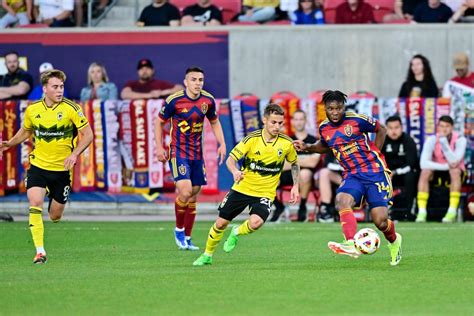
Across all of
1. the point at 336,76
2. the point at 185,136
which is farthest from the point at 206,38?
the point at 185,136

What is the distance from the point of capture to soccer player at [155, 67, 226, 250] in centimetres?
1591

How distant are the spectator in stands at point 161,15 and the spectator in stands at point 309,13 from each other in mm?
2327

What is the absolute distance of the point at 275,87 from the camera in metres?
24.2

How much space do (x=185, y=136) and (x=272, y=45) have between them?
8.38 metres


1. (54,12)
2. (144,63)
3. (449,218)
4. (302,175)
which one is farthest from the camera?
(54,12)

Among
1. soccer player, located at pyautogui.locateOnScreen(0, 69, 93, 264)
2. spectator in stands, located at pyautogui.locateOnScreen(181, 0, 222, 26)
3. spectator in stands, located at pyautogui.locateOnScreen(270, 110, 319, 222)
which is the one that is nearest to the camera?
soccer player, located at pyautogui.locateOnScreen(0, 69, 93, 264)

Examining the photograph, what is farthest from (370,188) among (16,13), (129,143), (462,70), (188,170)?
(16,13)

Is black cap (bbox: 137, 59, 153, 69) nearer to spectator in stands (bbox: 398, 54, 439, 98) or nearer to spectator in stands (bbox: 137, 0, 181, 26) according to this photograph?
spectator in stands (bbox: 137, 0, 181, 26)

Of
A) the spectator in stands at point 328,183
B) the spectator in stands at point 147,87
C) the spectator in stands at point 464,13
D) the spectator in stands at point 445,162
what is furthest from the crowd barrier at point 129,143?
the spectator in stands at point 464,13

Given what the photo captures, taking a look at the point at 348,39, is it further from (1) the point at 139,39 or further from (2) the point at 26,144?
(2) the point at 26,144

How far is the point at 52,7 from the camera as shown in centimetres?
2509

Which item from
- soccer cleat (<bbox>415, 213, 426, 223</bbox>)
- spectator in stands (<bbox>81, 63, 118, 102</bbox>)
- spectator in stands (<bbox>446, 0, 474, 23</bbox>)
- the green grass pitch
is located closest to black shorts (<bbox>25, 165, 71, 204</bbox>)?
the green grass pitch

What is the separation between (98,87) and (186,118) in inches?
308

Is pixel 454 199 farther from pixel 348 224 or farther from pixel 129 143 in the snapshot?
pixel 348 224
